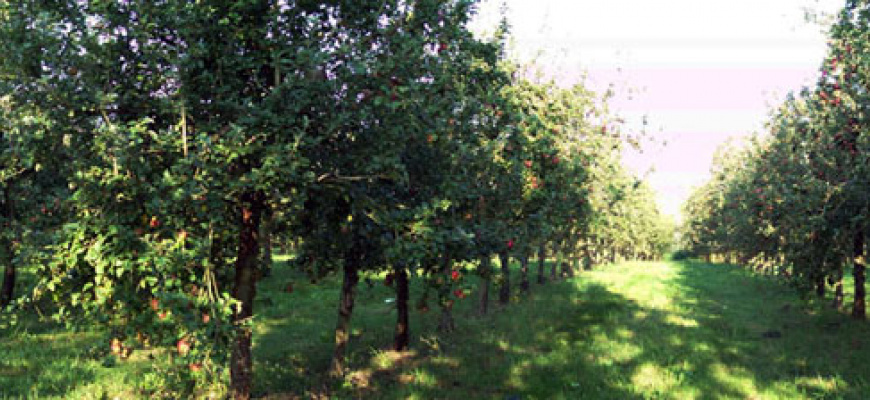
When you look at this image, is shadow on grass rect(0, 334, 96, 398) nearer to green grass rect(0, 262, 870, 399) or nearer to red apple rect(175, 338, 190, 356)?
green grass rect(0, 262, 870, 399)

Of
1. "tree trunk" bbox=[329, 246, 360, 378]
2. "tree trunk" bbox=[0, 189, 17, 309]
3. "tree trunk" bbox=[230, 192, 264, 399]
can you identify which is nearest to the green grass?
"tree trunk" bbox=[329, 246, 360, 378]

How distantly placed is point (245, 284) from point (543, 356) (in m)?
6.98

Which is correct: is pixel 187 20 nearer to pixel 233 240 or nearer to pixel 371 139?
pixel 371 139

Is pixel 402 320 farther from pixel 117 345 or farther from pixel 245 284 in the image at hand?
pixel 117 345

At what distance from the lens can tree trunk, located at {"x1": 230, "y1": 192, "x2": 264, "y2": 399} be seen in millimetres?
8820

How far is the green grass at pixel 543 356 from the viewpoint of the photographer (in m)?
10.7

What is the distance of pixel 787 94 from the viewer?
2442 centimetres

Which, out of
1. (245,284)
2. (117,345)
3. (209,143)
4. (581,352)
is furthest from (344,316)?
(209,143)

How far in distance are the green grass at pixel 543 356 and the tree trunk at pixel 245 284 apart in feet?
5.36

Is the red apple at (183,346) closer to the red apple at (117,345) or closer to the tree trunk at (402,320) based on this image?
the red apple at (117,345)

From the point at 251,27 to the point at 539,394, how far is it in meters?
7.96

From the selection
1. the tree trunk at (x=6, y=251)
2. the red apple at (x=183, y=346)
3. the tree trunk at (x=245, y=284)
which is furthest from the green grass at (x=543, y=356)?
the red apple at (x=183, y=346)

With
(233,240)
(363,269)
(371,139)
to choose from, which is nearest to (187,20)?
(371,139)

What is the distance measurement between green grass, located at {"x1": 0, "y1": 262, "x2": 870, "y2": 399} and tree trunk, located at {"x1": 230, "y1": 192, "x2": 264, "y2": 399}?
1635mm
